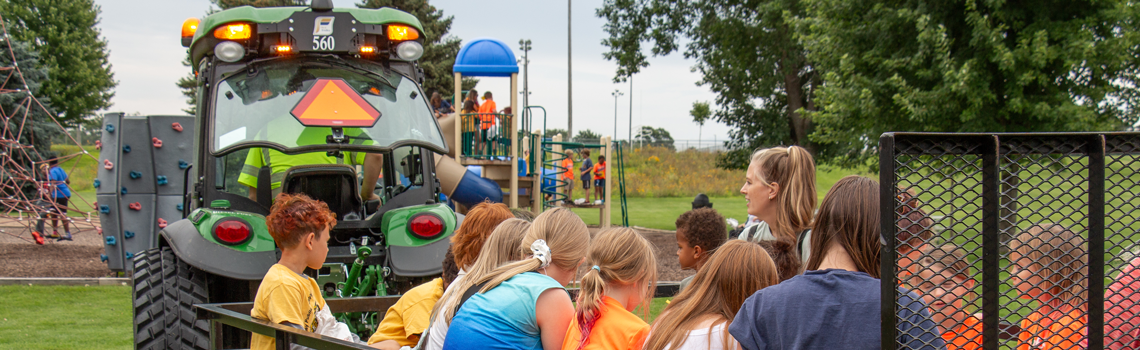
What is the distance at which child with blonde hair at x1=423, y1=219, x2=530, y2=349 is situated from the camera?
2.55 metres

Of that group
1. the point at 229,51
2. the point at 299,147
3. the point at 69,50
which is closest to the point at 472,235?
the point at 299,147

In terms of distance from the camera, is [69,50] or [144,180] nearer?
[144,180]

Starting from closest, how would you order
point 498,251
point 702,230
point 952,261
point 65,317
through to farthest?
point 952,261 → point 498,251 → point 702,230 → point 65,317

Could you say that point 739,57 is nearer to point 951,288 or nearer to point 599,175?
point 599,175

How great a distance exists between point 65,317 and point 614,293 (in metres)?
6.32

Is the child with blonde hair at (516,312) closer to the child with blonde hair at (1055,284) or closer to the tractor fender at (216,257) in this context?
the child with blonde hair at (1055,284)

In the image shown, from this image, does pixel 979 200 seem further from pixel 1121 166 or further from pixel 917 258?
pixel 1121 166

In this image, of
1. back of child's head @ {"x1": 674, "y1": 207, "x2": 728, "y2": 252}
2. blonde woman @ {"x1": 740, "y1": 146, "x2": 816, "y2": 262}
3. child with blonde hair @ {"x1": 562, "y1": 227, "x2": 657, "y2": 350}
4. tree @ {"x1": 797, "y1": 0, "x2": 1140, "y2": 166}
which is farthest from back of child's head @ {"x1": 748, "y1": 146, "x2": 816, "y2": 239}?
tree @ {"x1": 797, "y1": 0, "x2": 1140, "y2": 166}

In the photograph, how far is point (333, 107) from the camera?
4.33 m

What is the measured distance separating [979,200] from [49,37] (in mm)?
43720

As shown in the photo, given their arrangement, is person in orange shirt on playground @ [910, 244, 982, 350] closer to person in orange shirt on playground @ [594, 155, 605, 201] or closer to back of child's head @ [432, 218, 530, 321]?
back of child's head @ [432, 218, 530, 321]

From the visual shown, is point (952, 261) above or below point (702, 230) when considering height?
above

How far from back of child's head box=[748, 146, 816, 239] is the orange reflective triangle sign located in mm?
2348

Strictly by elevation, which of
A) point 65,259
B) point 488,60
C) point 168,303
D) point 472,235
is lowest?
point 65,259
